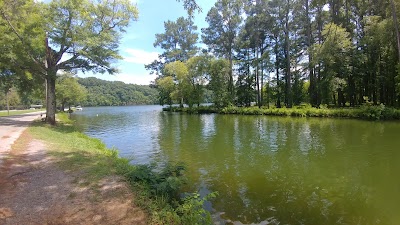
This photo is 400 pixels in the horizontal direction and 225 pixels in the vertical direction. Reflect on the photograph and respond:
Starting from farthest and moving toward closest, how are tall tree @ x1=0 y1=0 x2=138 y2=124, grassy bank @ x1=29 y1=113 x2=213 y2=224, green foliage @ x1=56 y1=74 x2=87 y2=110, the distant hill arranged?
the distant hill
green foliage @ x1=56 y1=74 x2=87 y2=110
tall tree @ x1=0 y1=0 x2=138 y2=124
grassy bank @ x1=29 y1=113 x2=213 y2=224

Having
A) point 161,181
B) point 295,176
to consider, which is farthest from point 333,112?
point 161,181

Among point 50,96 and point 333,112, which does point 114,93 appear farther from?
point 333,112

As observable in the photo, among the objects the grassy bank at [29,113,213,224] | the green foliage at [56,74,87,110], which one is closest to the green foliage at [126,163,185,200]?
the grassy bank at [29,113,213,224]

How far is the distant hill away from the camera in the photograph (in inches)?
5551

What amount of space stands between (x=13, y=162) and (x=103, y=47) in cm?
1375

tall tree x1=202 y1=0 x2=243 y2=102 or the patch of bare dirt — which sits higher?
tall tree x1=202 y1=0 x2=243 y2=102

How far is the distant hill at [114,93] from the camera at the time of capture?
141000mm

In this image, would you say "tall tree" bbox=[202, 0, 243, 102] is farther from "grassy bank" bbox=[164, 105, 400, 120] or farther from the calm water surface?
the calm water surface

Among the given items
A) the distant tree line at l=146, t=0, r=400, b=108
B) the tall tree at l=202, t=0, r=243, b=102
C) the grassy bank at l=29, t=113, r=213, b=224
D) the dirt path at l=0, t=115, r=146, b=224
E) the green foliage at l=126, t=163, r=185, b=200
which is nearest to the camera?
the dirt path at l=0, t=115, r=146, b=224

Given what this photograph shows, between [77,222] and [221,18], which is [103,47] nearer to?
[77,222]

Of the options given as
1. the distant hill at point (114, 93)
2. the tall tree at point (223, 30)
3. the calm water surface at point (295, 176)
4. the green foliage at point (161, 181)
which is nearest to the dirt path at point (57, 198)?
the green foliage at point (161, 181)

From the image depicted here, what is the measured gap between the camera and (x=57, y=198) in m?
5.29

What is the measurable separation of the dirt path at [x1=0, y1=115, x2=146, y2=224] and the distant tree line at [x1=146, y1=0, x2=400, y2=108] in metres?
26.4

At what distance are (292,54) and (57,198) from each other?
40.2 metres
